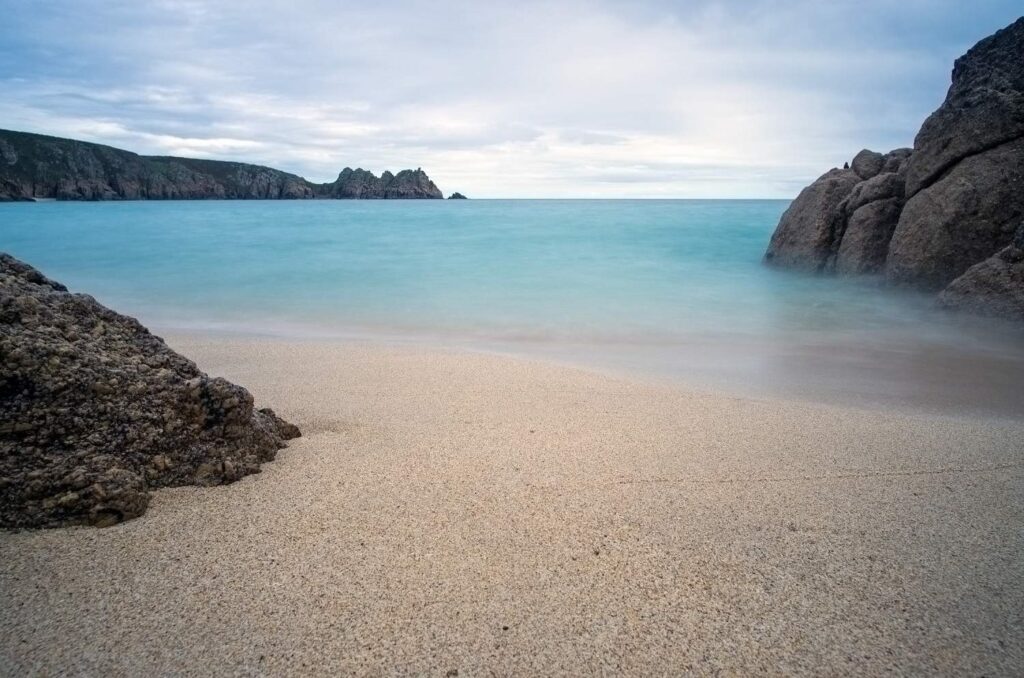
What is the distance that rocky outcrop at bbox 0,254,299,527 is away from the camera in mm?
1936

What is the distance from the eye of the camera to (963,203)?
829 cm

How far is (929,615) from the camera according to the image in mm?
1753

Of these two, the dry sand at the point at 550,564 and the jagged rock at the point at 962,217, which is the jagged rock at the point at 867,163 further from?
the dry sand at the point at 550,564

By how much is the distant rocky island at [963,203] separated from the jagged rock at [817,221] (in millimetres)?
575

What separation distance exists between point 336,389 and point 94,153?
101 m

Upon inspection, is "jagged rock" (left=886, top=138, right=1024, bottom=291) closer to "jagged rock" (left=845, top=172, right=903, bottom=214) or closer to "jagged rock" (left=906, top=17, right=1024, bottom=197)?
"jagged rock" (left=906, top=17, right=1024, bottom=197)

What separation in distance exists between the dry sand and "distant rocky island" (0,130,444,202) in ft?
301

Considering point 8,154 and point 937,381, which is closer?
point 937,381

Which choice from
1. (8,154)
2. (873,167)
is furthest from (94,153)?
(873,167)

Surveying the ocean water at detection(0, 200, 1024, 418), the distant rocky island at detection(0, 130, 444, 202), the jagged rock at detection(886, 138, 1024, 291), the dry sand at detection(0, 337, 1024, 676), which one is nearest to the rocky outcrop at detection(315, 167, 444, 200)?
the distant rocky island at detection(0, 130, 444, 202)

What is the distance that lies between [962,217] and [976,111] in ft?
6.15

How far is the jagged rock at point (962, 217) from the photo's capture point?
8.03 m

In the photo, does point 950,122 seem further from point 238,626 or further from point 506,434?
point 238,626

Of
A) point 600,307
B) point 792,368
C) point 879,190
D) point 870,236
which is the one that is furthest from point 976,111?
point 792,368
